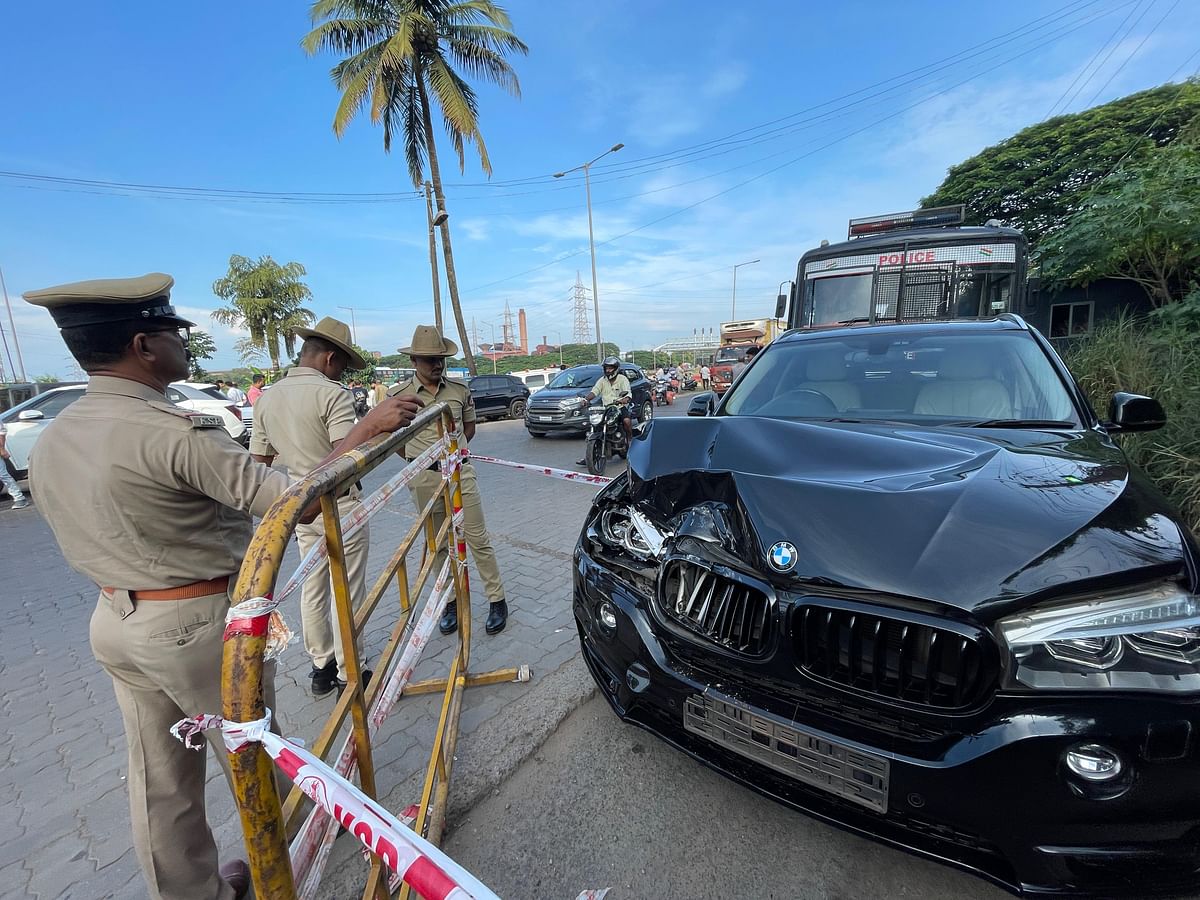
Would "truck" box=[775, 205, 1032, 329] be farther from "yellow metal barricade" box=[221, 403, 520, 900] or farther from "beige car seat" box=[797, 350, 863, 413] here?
"yellow metal barricade" box=[221, 403, 520, 900]

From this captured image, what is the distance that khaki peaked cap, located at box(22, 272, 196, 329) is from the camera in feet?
4.16

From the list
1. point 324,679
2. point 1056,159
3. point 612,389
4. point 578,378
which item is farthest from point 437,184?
point 1056,159

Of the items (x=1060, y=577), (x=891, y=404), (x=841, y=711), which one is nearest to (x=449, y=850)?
(x=841, y=711)

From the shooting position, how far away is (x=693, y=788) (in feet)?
6.72

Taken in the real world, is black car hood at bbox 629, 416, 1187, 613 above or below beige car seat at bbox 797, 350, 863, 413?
below

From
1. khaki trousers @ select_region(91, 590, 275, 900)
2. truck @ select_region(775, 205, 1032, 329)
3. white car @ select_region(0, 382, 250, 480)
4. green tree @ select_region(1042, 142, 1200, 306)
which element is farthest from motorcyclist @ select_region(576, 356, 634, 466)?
green tree @ select_region(1042, 142, 1200, 306)

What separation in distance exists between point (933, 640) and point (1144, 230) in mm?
9519

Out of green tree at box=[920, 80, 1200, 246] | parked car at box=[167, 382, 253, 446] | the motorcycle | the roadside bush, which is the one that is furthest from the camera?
green tree at box=[920, 80, 1200, 246]

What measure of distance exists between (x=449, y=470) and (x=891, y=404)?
2263 mm

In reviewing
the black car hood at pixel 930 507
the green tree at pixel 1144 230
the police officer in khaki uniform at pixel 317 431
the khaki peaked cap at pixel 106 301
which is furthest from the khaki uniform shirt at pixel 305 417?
the green tree at pixel 1144 230

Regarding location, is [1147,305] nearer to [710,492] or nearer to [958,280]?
[958,280]

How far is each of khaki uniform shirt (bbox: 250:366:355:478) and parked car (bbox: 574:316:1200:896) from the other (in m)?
1.52

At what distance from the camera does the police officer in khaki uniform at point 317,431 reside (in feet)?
8.49

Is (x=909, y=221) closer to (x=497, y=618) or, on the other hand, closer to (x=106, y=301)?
(x=497, y=618)
